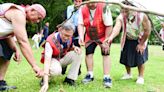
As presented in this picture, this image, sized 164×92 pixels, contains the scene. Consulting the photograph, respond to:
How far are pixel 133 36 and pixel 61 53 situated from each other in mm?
1434

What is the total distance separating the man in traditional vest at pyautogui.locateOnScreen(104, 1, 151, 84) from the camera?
6172 mm

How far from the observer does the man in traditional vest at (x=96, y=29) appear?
637 centimetres

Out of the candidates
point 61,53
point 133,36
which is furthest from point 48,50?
point 133,36

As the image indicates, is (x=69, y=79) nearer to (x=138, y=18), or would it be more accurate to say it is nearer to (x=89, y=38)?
(x=89, y=38)

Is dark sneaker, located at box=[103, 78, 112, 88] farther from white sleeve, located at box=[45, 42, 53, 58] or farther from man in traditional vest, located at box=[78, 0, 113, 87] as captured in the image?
white sleeve, located at box=[45, 42, 53, 58]

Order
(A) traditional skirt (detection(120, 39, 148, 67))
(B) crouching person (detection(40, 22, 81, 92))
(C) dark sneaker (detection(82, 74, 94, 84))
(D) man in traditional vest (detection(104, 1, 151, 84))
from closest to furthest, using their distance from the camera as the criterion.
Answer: (B) crouching person (detection(40, 22, 81, 92)) → (D) man in traditional vest (detection(104, 1, 151, 84)) → (C) dark sneaker (detection(82, 74, 94, 84)) → (A) traditional skirt (detection(120, 39, 148, 67))

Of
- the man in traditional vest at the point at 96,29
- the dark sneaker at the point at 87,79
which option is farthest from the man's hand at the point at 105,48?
the dark sneaker at the point at 87,79

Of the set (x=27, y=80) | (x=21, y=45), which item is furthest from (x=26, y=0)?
(x=21, y=45)

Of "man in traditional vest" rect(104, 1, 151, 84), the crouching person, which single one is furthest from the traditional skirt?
the crouching person

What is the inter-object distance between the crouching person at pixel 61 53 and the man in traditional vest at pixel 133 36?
62 cm

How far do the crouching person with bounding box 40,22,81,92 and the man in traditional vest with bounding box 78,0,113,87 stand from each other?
0.28 meters

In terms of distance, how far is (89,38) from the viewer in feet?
21.8

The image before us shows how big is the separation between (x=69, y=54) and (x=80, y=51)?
18 centimetres

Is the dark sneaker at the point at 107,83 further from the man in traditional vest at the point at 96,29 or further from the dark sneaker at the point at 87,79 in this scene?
the dark sneaker at the point at 87,79
